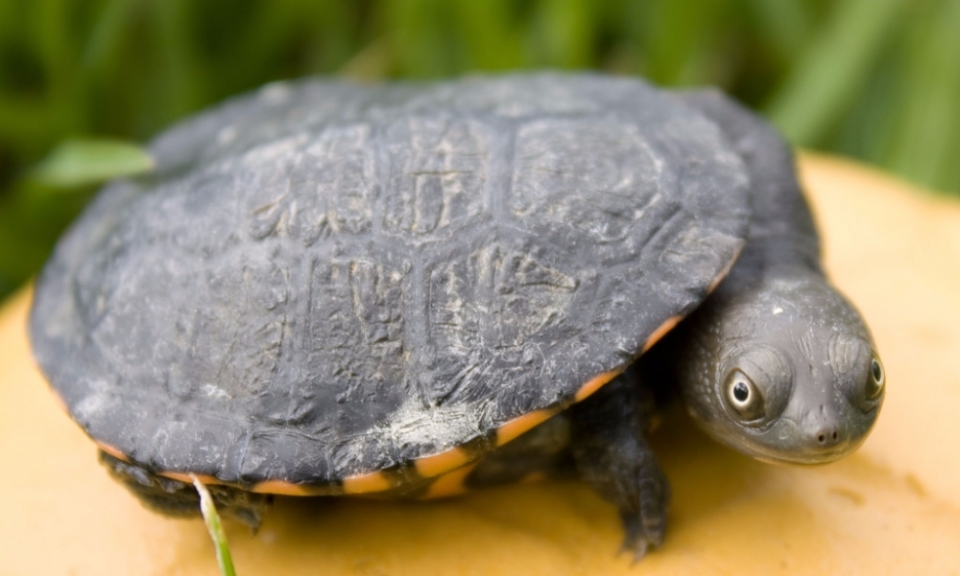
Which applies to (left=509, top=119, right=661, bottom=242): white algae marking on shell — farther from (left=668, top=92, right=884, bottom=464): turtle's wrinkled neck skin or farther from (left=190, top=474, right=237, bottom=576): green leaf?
(left=190, top=474, right=237, bottom=576): green leaf

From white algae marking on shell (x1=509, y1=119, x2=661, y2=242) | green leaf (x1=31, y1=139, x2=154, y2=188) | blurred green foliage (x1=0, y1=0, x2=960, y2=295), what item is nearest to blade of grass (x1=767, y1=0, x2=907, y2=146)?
blurred green foliage (x1=0, y1=0, x2=960, y2=295)

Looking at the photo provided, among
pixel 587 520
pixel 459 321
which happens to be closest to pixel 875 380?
pixel 587 520

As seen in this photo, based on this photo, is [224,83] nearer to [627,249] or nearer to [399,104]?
[399,104]

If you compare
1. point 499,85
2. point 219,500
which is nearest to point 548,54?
point 499,85

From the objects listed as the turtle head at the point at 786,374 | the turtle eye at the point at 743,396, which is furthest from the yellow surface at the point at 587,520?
the turtle eye at the point at 743,396

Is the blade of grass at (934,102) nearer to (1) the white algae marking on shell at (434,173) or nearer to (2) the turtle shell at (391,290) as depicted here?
(2) the turtle shell at (391,290)

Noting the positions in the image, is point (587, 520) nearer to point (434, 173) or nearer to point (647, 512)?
point (647, 512)

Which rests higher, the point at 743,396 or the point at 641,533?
the point at 743,396
